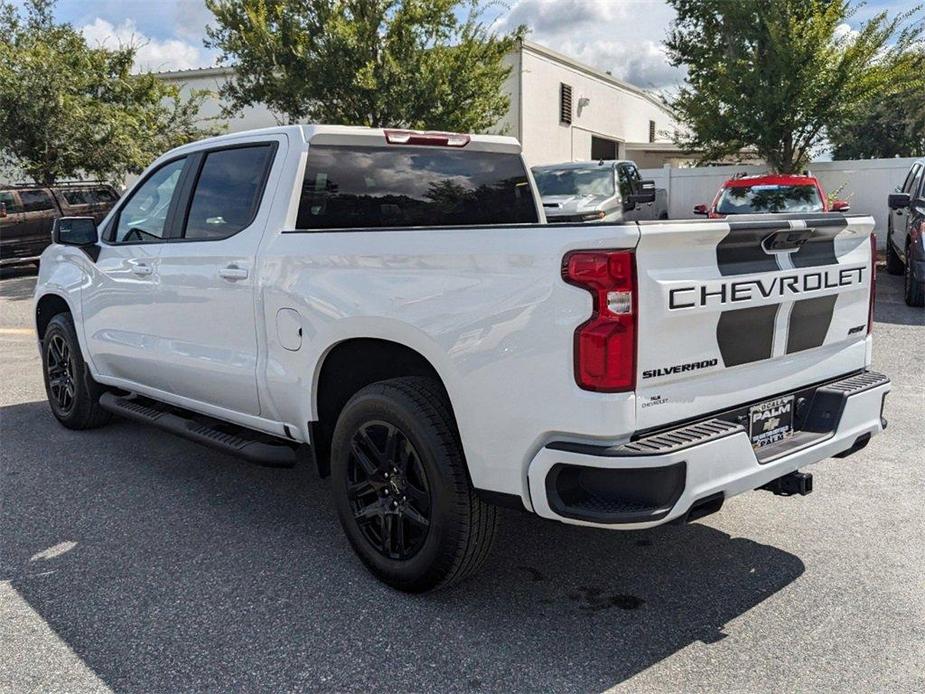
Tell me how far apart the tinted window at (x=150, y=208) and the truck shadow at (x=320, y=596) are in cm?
151

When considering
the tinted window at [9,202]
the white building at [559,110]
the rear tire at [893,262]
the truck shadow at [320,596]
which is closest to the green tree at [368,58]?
the white building at [559,110]

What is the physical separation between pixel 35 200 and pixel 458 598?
17.0m

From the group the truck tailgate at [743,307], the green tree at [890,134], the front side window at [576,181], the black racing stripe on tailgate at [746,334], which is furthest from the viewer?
the green tree at [890,134]

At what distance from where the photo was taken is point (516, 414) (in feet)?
9.33

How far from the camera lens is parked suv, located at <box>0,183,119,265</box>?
16.8 m

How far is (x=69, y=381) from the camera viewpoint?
5.91 meters

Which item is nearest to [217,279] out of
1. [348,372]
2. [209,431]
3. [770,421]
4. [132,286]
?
[209,431]

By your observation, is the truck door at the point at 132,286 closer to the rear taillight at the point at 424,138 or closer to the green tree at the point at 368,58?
the rear taillight at the point at 424,138

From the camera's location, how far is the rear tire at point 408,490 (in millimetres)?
3100

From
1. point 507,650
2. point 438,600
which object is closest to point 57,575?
point 438,600

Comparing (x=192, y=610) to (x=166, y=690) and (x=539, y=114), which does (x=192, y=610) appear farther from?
(x=539, y=114)

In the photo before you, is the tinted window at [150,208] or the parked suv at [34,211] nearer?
the tinted window at [150,208]

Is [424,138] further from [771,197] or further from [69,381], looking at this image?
[771,197]

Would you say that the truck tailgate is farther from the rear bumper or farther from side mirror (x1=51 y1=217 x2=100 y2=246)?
side mirror (x1=51 y1=217 x2=100 y2=246)
